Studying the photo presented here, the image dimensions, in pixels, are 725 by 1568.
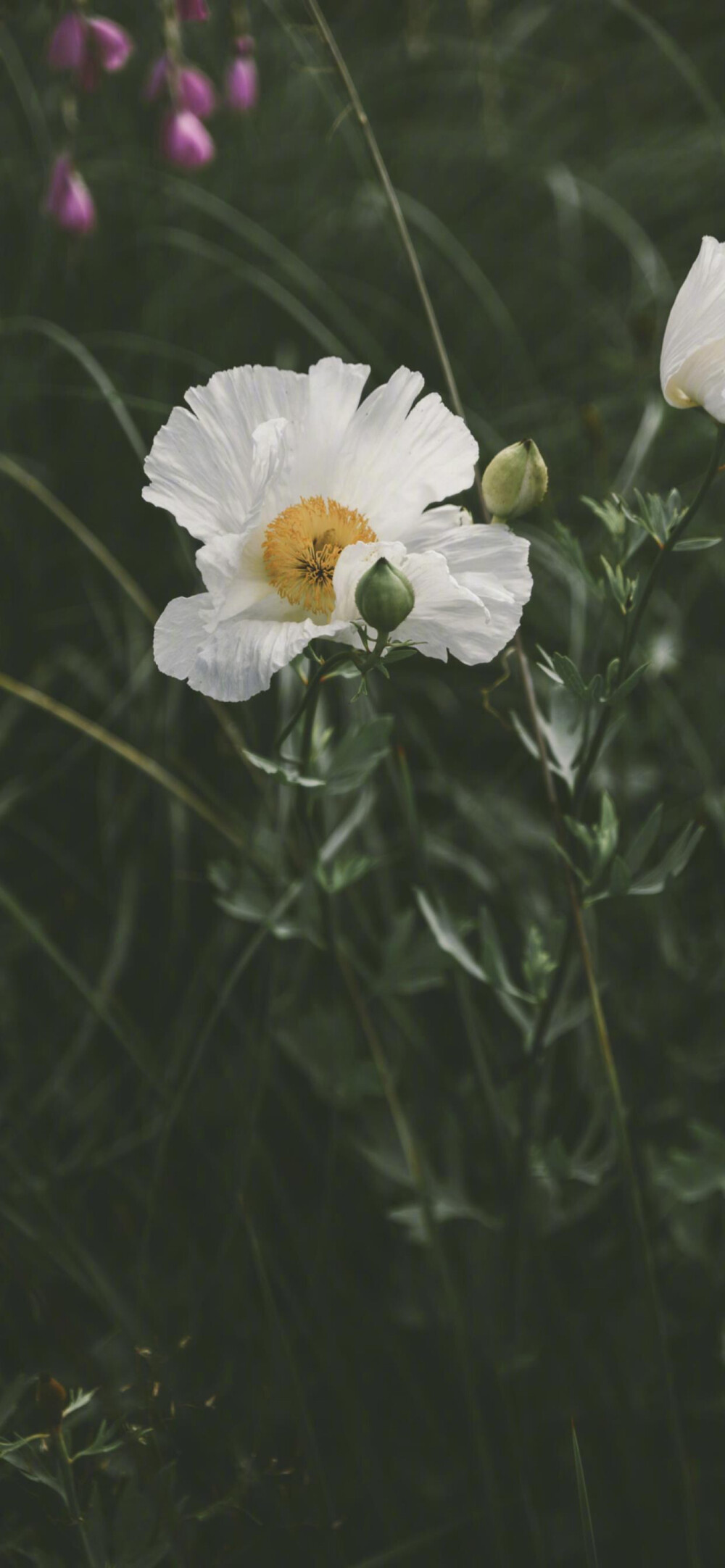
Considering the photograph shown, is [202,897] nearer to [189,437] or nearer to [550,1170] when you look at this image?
[550,1170]

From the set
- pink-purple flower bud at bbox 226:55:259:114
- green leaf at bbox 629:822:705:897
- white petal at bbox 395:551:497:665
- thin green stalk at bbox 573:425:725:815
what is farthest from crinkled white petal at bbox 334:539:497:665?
pink-purple flower bud at bbox 226:55:259:114

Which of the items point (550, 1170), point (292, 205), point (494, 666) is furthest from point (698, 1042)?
point (292, 205)

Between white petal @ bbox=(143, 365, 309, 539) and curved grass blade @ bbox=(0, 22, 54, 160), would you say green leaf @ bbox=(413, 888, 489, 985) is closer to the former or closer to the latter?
white petal @ bbox=(143, 365, 309, 539)

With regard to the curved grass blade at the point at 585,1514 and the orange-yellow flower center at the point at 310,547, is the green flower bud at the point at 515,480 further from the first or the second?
the curved grass blade at the point at 585,1514

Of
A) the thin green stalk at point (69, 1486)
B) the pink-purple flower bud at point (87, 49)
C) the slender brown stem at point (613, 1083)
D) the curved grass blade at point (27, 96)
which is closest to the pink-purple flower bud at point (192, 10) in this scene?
the pink-purple flower bud at point (87, 49)

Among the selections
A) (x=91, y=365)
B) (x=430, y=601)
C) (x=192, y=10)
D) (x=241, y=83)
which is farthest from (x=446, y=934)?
(x=241, y=83)

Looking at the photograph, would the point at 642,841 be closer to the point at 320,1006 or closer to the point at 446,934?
the point at 446,934
